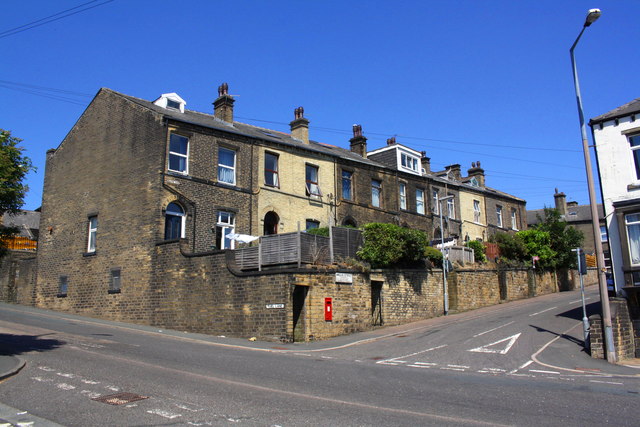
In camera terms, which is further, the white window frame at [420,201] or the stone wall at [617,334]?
the white window frame at [420,201]

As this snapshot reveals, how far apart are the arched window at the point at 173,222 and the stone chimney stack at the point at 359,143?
16.5m

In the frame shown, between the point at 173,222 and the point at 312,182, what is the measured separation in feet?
29.3

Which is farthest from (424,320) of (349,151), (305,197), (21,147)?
(21,147)

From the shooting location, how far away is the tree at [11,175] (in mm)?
12281

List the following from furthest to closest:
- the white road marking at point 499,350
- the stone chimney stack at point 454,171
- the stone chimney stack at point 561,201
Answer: the stone chimney stack at point 561,201, the stone chimney stack at point 454,171, the white road marking at point 499,350

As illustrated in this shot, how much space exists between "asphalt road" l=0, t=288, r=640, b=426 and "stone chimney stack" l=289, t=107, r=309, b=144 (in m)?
16.4

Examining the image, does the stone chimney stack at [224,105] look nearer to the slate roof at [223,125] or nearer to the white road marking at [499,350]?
the slate roof at [223,125]

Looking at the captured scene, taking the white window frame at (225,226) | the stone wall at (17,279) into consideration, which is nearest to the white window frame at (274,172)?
the white window frame at (225,226)

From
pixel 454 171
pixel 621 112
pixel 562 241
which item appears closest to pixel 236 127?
pixel 621 112

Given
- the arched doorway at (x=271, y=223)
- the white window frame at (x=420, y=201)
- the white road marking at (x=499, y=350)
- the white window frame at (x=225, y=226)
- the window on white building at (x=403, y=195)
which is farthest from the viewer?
the white window frame at (x=420, y=201)

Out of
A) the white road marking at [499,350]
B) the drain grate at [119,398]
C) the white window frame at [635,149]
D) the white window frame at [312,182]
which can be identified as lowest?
the white road marking at [499,350]

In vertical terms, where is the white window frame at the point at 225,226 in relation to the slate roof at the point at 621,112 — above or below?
below

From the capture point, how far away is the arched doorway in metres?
27.3

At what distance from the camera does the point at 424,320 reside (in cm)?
2472
